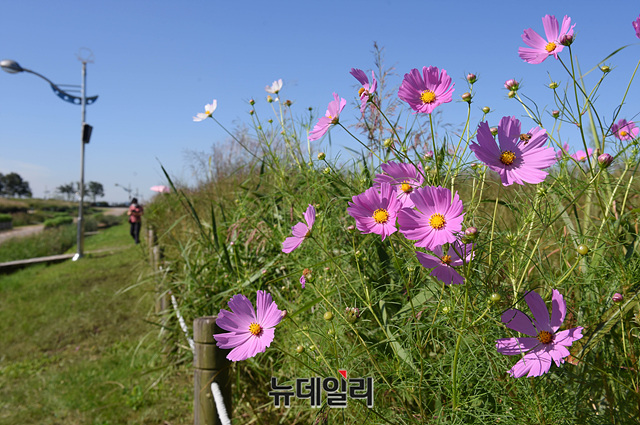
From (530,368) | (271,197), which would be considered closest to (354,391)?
(530,368)

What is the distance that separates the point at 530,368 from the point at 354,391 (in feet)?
1.24

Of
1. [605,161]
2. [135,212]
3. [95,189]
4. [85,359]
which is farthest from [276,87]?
[95,189]

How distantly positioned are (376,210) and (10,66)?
14.1 metres

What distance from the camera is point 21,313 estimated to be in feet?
17.2

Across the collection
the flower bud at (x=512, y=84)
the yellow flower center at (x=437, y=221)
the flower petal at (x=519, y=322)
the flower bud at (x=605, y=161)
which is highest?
the flower bud at (x=512, y=84)

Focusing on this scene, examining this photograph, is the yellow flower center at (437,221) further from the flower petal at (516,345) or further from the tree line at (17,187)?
the tree line at (17,187)

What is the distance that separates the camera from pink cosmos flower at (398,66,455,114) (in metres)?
0.70

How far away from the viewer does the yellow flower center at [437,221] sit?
0.58 metres

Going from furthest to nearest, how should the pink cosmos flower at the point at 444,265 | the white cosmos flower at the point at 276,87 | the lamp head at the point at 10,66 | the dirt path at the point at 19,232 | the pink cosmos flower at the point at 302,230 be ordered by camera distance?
the dirt path at the point at 19,232
the lamp head at the point at 10,66
the white cosmos flower at the point at 276,87
the pink cosmos flower at the point at 302,230
the pink cosmos flower at the point at 444,265

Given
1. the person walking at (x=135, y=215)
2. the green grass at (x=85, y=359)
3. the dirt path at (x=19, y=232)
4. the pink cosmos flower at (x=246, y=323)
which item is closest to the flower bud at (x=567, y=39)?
the pink cosmos flower at (x=246, y=323)

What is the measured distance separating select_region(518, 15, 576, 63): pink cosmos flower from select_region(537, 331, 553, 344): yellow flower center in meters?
0.51

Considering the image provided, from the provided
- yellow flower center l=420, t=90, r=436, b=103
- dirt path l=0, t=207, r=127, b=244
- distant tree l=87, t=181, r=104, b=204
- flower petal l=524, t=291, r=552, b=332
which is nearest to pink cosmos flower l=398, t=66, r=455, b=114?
yellow flower center l=420, t=90, r=436, b=103

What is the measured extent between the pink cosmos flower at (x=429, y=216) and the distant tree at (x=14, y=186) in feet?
273

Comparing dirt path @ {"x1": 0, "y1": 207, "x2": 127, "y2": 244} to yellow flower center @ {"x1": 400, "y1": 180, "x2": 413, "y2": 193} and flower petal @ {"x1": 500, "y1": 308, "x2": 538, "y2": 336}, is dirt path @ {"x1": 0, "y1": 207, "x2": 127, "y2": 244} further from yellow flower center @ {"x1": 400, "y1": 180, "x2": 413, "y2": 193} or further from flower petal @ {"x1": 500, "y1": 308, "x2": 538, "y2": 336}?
flower petal @ {"x1": 500, "y1": 308, "x2": 538, "y2": 336}
